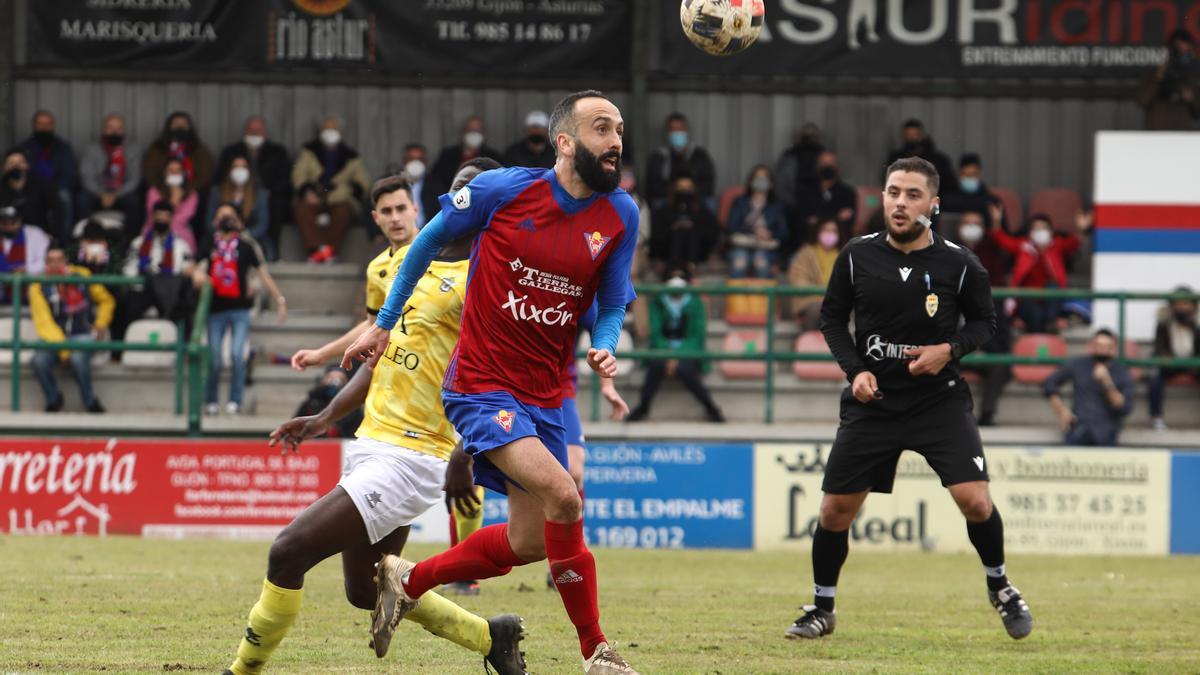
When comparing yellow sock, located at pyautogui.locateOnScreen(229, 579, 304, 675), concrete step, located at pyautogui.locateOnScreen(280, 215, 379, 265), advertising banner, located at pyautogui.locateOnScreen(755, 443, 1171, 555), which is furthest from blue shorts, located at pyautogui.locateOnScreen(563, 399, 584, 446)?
concrete step, located at pyautogui.locateOnScreen(280, 215, 379, 265)

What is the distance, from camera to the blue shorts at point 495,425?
6.53 m

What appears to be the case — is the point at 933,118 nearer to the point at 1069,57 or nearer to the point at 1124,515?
the point at 1069,57

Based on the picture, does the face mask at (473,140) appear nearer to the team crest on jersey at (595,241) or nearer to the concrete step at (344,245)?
the concrete step at (344,245)

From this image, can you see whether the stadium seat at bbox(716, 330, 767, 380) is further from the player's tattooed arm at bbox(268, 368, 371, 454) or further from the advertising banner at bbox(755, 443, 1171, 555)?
the player's tattooed arm at bbox(268, 368, 371, 454)

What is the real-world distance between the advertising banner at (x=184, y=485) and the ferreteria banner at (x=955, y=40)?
738cm

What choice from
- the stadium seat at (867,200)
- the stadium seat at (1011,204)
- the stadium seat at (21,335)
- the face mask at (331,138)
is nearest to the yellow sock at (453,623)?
the stadium seat at (21,335)

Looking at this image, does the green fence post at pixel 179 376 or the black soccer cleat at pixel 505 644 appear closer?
the black soccer cleat at pixel 505 644

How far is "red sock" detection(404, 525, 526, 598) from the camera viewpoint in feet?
22.3

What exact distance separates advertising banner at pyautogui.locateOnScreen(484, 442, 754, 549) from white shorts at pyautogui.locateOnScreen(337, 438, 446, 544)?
8959 mm

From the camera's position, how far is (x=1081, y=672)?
755 cm

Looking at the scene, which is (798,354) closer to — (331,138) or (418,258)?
(331,138)

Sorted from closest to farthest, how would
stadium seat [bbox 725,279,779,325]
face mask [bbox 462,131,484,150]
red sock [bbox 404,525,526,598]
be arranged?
red sock [bbox 404,525,526,598], stadium seat [bbox 725,279,779,325], face mask [bbox 462,131,484,150]

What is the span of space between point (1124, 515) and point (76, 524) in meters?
9.69

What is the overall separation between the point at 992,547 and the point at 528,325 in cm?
306
